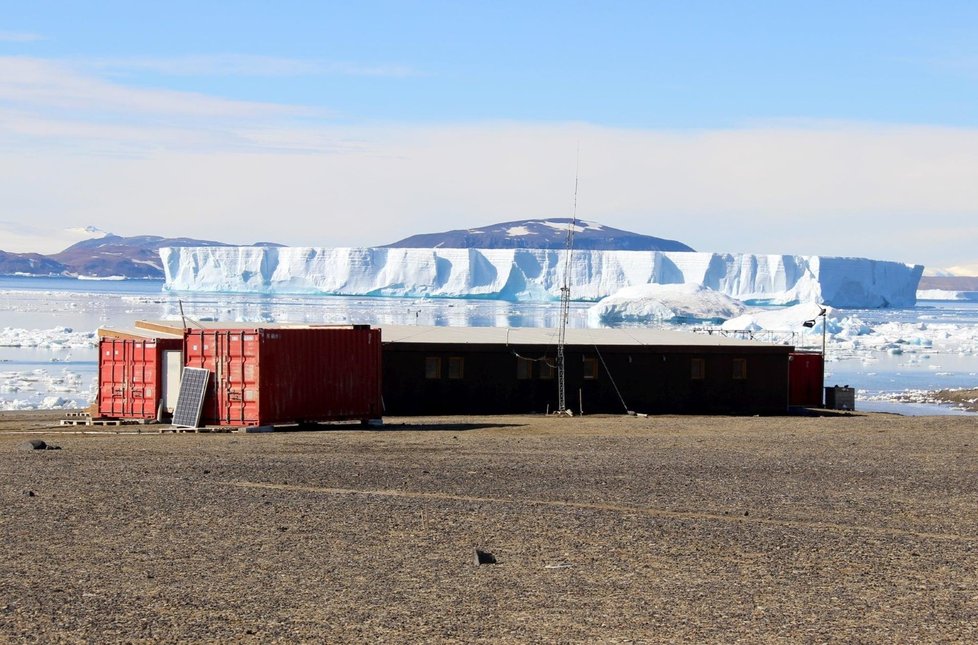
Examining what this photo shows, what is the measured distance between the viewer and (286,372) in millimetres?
21594

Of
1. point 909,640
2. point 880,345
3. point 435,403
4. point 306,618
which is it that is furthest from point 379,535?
point 880,345

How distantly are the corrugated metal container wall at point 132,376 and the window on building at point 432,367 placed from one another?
5508 mm

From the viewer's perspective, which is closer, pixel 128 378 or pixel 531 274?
pixel 128 378

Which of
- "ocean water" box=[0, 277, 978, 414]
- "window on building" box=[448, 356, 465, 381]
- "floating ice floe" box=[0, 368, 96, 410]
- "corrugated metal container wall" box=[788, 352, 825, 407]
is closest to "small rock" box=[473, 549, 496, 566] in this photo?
"window on building" box=[448, 356, 465, 381]

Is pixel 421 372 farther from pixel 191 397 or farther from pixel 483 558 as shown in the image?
pixel 483 558

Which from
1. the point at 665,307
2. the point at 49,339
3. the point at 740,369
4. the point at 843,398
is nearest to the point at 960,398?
the point at 843,398

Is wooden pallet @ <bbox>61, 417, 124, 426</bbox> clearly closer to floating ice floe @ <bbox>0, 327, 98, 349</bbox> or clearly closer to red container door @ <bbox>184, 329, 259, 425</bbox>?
red container door @ <bbox>184, 329, 259, 425</bbox>

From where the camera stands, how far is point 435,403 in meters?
26.9

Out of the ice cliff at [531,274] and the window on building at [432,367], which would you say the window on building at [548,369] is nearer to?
the window on building at [432,367]

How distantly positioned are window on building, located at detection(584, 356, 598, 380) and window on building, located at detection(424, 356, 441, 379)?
9.82 feet

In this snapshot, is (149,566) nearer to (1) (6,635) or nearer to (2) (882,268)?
(1) (6,635)

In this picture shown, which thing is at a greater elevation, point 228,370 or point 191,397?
point 228,370

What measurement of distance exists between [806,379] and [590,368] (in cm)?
724

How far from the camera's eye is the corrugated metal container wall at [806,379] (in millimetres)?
32062
